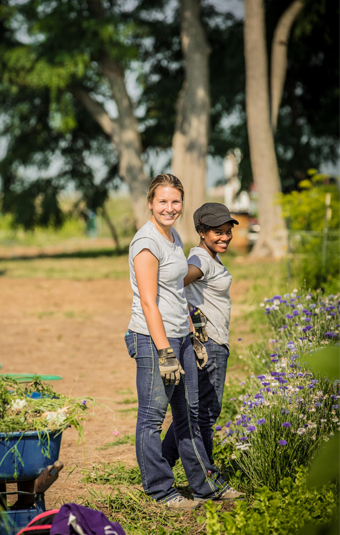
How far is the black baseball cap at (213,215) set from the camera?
3.21 m

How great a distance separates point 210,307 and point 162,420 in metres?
0.71

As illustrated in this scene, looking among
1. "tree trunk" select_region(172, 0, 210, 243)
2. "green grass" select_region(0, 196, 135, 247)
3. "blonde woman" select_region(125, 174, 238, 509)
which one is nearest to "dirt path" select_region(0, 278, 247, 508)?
"blonde woman" select_region(125, 174, 238, 509)

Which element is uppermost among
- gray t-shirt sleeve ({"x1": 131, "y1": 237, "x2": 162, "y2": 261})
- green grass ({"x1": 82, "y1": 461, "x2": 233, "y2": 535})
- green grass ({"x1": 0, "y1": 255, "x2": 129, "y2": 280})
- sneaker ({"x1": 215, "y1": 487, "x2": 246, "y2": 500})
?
gray t-shirt sleeve ({"x1": 131, "y1": 237, "x2": 162, "y2": 261})

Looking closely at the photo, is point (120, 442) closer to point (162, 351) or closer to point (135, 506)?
point (135, 506)

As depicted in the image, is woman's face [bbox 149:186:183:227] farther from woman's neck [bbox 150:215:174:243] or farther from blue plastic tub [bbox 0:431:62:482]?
blue plastic tub [bbox 0:431:62:482]

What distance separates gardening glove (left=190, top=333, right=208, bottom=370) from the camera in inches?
127

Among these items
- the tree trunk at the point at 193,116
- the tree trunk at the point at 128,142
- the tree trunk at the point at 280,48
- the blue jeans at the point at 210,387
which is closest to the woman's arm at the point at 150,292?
the blue jeans at the point at 210,387

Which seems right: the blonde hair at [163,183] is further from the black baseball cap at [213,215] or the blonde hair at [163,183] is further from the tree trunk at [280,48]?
the tree trunk at [280,48]

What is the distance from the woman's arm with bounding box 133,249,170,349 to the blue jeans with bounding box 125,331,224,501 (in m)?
0.11

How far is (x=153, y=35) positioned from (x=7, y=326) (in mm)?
16591

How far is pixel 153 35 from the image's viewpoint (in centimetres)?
2250

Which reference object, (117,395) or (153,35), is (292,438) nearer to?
(117,395)

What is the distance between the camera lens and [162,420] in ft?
9.83

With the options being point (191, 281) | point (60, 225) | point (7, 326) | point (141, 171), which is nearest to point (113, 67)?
point (141, 171)
